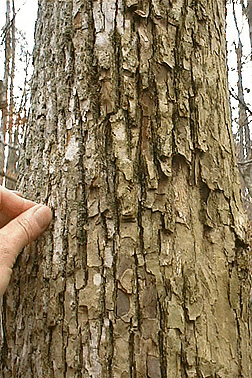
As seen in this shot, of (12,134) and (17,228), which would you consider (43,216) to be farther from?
(12,134)

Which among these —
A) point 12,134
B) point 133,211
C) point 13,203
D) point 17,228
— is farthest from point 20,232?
point 12,134

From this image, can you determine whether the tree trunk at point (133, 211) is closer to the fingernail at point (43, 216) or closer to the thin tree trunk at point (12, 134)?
the fingernail at point (43, 216)

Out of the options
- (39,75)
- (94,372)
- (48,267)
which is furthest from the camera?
(39,75)

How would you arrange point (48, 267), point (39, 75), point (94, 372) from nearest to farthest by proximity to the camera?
point (94, 372)
point (48, 267)
point (39, 75)

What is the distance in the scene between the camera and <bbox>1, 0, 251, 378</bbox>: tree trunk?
3.42ft

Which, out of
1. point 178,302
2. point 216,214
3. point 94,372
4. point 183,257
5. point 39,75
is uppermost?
point 39,75

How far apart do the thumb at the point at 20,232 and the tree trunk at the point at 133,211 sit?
0.04 metres

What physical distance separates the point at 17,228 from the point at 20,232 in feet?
0.05

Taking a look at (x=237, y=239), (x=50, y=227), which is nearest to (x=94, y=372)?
(x=50, y=227)

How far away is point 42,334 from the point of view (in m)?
1.11

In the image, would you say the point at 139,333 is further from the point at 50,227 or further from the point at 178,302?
the point at 50,227

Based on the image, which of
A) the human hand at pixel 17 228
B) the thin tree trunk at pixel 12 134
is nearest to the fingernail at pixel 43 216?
the human hand at pixel 17 228

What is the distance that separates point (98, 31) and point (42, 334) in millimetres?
925

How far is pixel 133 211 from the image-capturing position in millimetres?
1093
